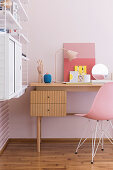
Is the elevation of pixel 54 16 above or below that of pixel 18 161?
above

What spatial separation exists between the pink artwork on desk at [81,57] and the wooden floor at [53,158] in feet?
2.98

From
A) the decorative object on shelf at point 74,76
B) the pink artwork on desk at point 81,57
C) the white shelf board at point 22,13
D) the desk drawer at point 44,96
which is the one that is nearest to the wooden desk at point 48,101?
the desk drawer at point 44,96

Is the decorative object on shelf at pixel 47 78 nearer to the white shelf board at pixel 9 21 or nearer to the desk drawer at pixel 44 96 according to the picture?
the desk drawer at pixel 44 96

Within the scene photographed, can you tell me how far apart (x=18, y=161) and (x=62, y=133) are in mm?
924

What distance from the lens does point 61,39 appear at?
11.6 ft

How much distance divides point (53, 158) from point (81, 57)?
4.38ft

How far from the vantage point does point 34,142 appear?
11.5ft

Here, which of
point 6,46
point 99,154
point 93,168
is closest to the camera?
point 6,46

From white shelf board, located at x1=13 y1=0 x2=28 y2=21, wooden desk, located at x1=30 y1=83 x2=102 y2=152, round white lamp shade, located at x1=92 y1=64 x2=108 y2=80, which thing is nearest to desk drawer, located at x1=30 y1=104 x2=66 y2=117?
wooden desk, located at x1=30 y1=83 x2=102 y2=152

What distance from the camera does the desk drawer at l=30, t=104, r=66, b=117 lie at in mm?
2998

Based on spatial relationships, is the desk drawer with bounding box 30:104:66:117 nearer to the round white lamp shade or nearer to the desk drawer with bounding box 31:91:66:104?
the desk drawer with bounding box 31:91:66:104

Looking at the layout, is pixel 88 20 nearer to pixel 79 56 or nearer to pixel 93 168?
pixel 79 56

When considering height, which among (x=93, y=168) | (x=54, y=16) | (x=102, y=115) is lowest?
(x=93, y=168)

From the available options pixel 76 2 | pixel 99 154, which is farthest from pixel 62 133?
pixel 76 2
